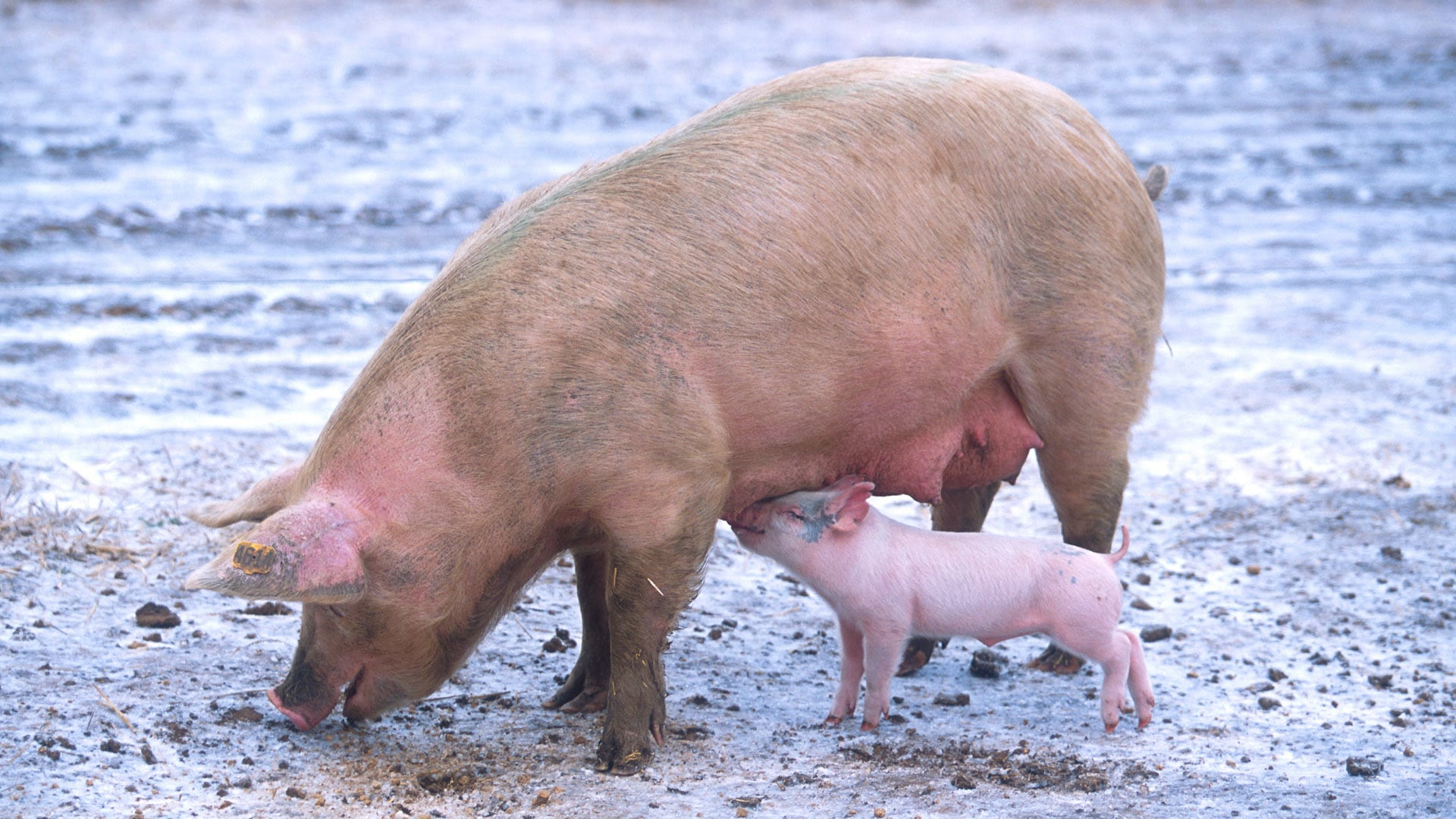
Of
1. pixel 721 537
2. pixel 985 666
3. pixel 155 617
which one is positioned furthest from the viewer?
pixel 721 537

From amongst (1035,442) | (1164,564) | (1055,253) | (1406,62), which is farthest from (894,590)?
(1406,62)

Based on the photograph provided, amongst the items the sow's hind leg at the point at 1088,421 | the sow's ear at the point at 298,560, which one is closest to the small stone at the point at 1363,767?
the sow's hind leg at the point at 1088,421

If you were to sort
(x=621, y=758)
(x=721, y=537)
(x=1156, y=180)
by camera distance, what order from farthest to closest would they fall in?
(x=721, y=537)
(x=1156, y=180)
(x=621, y=758)

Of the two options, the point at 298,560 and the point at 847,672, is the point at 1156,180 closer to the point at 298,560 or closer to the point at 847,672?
the point at 847,672

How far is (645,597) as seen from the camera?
12.9 feet

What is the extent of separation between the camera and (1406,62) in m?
14.0

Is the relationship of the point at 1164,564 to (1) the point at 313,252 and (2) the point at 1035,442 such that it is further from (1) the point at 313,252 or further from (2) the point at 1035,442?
(1) the point at 313,252

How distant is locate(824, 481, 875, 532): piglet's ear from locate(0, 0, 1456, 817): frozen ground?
632 millimetres

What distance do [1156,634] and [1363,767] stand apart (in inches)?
42.2

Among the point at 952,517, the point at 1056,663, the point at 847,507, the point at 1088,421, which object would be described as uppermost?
the point at 1088,421

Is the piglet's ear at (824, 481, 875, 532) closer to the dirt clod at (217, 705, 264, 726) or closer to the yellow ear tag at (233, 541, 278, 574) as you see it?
the yellow ear tag at (233, 541, 278, 574)

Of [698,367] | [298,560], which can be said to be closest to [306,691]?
[298,560]

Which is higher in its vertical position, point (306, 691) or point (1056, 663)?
point (306, 691)

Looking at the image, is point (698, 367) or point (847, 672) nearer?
point (698, 367)
